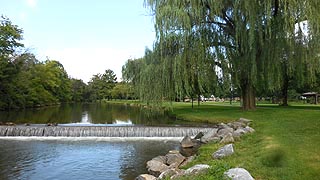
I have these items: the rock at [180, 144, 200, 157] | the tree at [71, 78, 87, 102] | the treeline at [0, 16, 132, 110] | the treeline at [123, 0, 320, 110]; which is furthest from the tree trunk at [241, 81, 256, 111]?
the tree at [71, 78, 87, 102]

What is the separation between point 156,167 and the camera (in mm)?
8891

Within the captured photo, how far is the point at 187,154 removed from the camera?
431 inches

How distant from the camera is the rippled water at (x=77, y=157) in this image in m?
8.98

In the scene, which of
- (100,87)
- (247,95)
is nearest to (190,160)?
(247,95)

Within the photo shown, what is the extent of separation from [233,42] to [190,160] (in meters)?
11.4

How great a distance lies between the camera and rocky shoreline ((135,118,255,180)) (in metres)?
5.33

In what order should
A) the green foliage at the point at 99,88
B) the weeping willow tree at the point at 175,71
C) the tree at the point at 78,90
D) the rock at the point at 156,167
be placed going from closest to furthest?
the rock at the point at 156,167 < the weeping willow tree at the point at 175,71 < the tree at the point at 78,90 < the green foliage at the point at 99,88

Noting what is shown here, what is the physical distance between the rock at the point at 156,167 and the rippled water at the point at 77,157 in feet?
1.03

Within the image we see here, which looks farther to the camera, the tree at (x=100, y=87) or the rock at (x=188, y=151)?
the tree at (x=100, y=87)

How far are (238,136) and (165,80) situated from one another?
8.15 meters

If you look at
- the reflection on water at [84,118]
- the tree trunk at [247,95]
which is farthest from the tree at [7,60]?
the tree trunk at [247,95]

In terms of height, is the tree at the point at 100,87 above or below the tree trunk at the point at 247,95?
above

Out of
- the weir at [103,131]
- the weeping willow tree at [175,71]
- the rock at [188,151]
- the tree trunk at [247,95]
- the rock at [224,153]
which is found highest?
the weeping willow tree at [175,71]

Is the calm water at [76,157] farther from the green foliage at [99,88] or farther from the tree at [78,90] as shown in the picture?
the green foliage at [99,88]
